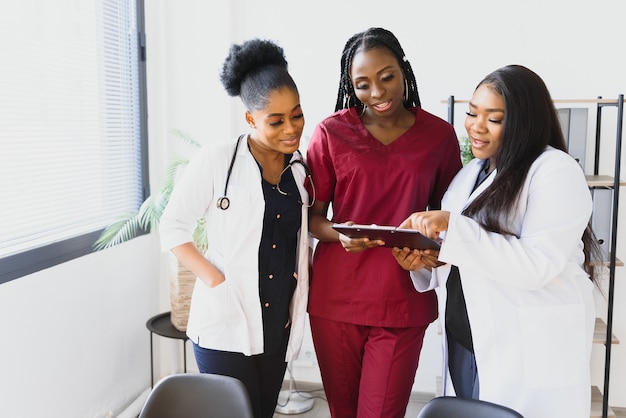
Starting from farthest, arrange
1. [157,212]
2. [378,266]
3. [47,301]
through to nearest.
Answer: [157,212] → [47,301] → [378,266]

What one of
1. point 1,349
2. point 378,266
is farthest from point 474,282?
point 1,349

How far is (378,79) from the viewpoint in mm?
1885

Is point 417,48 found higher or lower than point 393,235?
higher

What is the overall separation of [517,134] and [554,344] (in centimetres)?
55

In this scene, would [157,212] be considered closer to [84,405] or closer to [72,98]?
[72,98]

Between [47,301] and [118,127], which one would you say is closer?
[47,301]

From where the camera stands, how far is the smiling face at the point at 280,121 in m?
1.87

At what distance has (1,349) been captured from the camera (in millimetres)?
2225

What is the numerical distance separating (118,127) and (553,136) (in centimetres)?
216

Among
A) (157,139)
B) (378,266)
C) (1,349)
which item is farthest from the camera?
(157,139)

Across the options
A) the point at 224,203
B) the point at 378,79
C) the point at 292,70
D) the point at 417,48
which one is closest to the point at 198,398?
the point at 224,203

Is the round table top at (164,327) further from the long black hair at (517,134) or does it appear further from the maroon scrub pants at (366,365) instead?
the long black hair at (517,134)

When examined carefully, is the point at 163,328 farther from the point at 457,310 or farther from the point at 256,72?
the point at 457,310

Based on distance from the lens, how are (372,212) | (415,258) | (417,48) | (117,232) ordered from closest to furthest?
1. (415,258)
2. (372,212)
3. (117,232)
4. (417,48)
